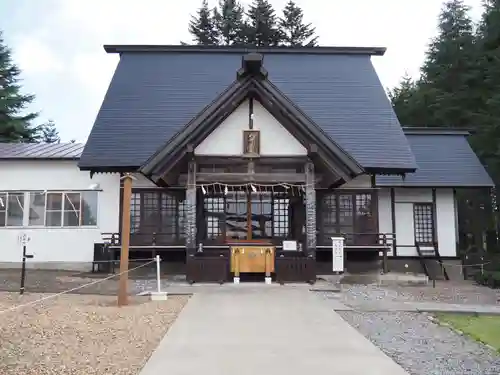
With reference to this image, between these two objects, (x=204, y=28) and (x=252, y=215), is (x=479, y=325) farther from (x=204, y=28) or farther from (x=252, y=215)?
(x=204, y=28)

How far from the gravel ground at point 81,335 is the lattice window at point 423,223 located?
11788mm

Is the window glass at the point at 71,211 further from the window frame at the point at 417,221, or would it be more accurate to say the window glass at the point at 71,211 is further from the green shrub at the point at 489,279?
the green shrub at the point at 489,279

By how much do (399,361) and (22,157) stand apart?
16955 millimetres

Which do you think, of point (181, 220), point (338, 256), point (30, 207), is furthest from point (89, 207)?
point (338, 256)

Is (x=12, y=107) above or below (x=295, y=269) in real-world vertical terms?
above

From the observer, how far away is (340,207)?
1825 centimetres

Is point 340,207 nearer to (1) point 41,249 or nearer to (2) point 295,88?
(2) point 295,88

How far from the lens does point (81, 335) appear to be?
7.33m

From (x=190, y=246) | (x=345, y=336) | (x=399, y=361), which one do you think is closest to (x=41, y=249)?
(x=190, y=246)

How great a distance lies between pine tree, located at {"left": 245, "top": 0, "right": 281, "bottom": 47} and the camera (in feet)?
156

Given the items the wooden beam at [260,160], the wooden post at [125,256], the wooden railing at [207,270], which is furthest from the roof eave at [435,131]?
the wooden post at [125,256]

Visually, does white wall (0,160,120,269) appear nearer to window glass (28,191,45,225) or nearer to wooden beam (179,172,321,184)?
window glass (28,191,45,225)

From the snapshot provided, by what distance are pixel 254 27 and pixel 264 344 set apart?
4434 cm

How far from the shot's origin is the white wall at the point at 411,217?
19.6m
